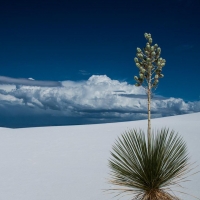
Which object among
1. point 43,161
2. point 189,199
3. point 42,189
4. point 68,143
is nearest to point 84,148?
point 68,143

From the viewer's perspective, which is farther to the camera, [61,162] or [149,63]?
[61,162]

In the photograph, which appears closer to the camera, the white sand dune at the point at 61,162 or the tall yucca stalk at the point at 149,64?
the tall yucca stalk at the point at 149,64

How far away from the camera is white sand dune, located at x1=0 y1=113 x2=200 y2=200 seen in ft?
32.3

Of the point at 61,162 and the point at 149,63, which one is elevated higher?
the point at 149,63

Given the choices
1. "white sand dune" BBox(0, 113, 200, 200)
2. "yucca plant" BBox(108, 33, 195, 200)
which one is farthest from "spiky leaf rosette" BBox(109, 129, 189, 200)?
"white sand dune" BBox(0, 113, 200, 200)

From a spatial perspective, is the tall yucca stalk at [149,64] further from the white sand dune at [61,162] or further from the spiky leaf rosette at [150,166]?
the white sand dune at [61,162]

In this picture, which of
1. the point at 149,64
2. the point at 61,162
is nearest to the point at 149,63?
the point at 149,64

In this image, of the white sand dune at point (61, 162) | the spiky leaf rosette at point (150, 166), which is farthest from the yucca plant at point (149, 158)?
the white sand dune at point (61, 162)

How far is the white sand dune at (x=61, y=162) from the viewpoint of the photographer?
32.3 ft

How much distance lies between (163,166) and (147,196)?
1.58ft

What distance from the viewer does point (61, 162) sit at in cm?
1327

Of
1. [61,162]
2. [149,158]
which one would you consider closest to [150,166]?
[149,158]

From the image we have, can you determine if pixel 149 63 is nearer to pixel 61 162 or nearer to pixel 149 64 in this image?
pixel 149 64

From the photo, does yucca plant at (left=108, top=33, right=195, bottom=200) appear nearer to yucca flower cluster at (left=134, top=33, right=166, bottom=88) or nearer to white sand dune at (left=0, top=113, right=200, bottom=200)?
yucca flower cluster at (left=134, top=33, right=166, bottom=88)
